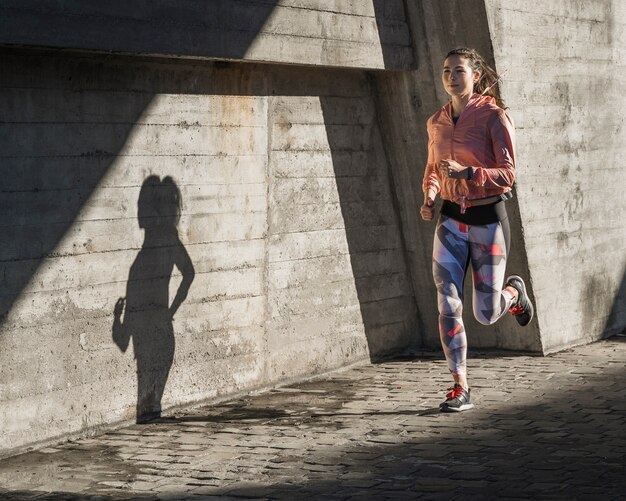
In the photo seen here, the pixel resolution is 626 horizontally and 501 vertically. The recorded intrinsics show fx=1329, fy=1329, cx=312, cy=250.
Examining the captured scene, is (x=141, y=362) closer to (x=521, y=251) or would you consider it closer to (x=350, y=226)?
(x=350, y=226)

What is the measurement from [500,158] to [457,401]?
5.00 feet

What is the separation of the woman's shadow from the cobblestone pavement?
31 centimetres

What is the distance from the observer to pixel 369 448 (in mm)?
7242

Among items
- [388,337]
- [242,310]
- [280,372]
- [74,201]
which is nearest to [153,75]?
[74,201]

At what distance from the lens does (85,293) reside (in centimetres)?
780

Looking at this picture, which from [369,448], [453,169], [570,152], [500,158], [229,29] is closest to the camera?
[369,448]

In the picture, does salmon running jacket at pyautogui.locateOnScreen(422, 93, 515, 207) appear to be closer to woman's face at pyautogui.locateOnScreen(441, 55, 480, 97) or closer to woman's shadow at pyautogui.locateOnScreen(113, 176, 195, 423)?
woman's face at pyautogui.locateOnScreen(441, 55, 480, 97)

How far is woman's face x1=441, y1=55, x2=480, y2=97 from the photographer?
26.9 ft

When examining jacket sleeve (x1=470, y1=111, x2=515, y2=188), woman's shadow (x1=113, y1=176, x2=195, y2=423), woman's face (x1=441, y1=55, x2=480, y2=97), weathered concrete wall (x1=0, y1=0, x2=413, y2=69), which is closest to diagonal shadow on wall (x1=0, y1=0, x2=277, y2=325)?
weathered concrete wall (x1=0, y1=0, x2=413, y2=69)

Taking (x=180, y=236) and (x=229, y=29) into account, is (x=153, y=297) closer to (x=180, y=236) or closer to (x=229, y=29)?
(x=180, y=236)

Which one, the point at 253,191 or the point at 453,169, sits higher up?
the point at 253,191

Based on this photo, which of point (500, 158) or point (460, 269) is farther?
point (460, 269)

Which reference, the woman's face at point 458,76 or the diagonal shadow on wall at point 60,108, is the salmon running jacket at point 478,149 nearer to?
the woman's face at point 458,76

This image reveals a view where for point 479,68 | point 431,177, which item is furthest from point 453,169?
point 479,68
